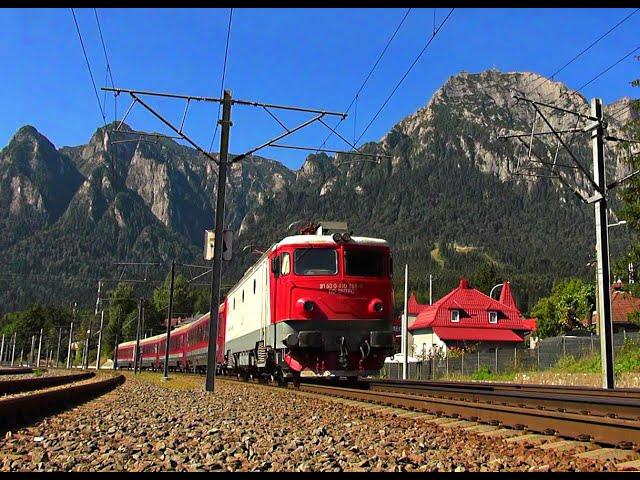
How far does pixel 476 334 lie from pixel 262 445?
192 ft

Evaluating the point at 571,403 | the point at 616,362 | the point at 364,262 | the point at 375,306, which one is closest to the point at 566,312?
the point at 616,362

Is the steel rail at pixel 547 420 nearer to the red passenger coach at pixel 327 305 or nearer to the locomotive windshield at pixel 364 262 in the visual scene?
the red passenger coach at pixel 327 305

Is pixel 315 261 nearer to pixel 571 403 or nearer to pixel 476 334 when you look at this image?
pixel 571 403

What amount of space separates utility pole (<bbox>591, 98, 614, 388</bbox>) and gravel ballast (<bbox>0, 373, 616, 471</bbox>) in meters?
11.3

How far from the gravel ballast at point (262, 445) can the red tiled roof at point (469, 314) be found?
53315 mm

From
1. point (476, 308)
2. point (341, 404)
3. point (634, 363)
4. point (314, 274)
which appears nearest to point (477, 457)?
point (341, 404)

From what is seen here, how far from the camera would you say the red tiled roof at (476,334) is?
6198 centimetres

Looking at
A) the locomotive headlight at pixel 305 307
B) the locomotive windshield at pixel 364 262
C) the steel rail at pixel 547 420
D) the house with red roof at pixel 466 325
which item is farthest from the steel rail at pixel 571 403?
the house with red roof at pixel 466 325

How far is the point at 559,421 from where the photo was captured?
776 cm

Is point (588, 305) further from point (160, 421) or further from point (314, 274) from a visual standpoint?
point (160, 421)

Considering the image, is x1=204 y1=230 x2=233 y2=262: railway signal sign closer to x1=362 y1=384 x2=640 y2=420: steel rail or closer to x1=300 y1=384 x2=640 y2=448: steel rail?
x1=362 y1=384 x2=640 y2=420: steel rail

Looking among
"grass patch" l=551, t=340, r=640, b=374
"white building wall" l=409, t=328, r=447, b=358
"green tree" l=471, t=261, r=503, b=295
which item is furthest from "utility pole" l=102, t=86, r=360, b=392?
"green tree" l=471, t=261, r=503, b=295

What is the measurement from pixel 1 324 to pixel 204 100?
173 m

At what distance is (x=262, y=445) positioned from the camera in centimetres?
721
